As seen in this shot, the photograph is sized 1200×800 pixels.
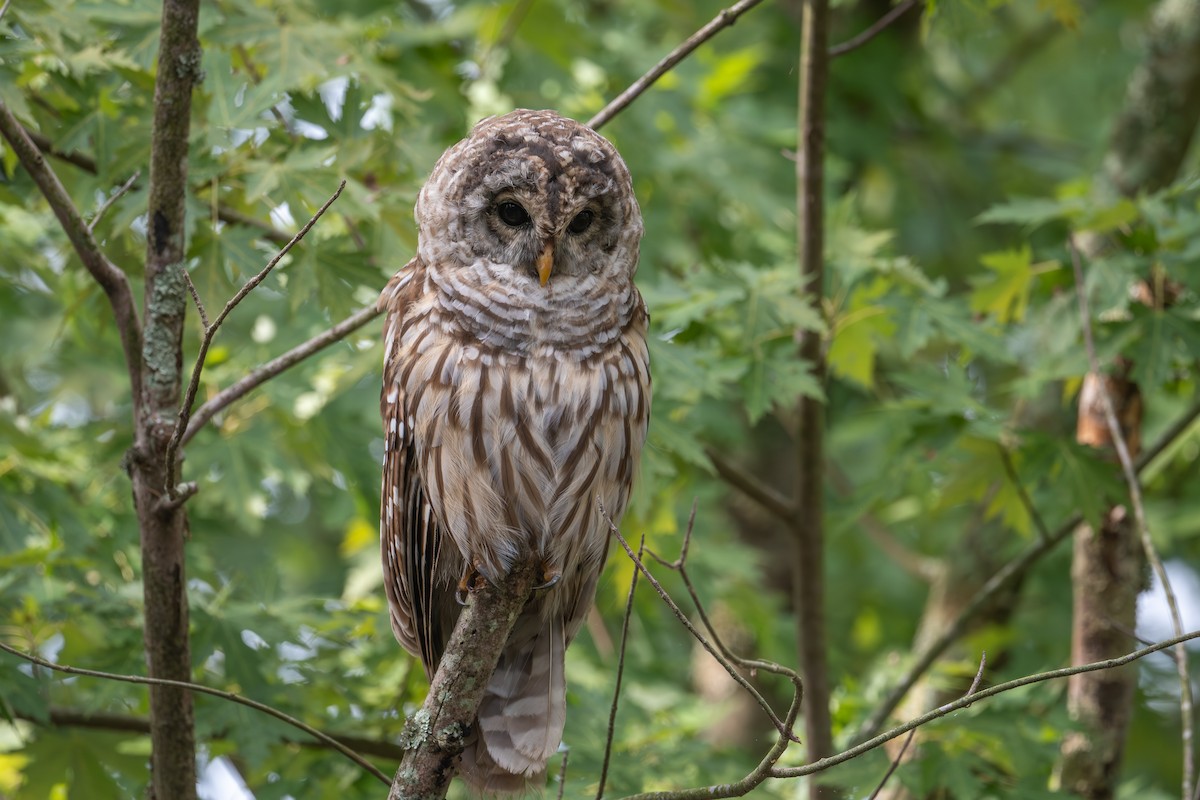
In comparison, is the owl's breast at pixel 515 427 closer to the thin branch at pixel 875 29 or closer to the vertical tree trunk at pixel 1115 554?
the thin branch at pixel 875 29

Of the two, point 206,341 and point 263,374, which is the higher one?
point 263,374

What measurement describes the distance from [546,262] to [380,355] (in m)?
1.12

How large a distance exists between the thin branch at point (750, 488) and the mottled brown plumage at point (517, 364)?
1.22m

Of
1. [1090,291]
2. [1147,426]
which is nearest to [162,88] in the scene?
[1090,291]

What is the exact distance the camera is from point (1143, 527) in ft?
12.1

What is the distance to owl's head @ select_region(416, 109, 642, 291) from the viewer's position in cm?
294

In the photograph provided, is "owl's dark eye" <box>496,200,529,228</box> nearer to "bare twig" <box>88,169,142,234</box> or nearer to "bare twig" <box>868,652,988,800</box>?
"bare twig" <box>88,169,142,234</box>

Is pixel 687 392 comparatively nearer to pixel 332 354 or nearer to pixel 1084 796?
pixel 332 354

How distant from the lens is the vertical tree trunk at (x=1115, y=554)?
448cm

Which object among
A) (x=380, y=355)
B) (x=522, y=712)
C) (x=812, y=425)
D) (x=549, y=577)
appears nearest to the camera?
(x=549, y=577)

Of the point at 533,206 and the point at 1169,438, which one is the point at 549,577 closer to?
the point at 533,206

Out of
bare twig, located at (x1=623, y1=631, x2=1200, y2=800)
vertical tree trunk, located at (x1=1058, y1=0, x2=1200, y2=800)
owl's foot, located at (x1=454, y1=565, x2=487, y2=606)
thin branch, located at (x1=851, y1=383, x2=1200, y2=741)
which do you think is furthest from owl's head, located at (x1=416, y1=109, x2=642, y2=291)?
thin branch, located at (x1=851, y1=383, x2=1200, y2=741)

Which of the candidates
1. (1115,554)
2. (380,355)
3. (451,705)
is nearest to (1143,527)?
(1115,554)

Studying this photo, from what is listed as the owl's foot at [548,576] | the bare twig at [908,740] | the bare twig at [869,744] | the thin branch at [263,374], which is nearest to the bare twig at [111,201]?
the thin branch at [263,374]
